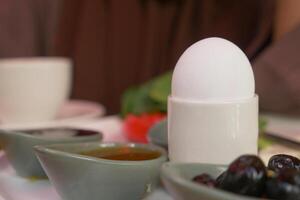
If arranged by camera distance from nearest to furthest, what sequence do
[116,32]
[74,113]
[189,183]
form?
1. [189,183]
2. [74,113]
3. [116,32]

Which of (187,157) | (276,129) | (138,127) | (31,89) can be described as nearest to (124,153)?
(187,157)

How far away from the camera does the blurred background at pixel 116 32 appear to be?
1104 millimetres

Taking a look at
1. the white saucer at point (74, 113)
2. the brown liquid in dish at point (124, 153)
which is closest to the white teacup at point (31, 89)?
the white saucer at point (74, 113)

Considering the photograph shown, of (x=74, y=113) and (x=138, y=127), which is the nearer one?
(x=138, y=127)

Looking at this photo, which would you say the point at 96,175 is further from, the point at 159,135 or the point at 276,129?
the point at 276,129

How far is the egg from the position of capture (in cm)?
42

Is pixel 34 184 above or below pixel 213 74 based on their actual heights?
below

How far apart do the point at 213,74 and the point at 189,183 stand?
13cm

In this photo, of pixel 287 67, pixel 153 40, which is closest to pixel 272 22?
pixel 287 67

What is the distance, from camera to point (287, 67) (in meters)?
0.75

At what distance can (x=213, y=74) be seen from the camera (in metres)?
0.42

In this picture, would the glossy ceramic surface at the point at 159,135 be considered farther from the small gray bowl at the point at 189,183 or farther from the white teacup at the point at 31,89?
the white teacup at the point at 31,89

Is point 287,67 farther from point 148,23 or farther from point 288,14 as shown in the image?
point 148,23

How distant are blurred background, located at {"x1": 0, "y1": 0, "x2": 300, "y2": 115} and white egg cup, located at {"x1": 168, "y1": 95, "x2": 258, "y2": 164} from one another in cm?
59
